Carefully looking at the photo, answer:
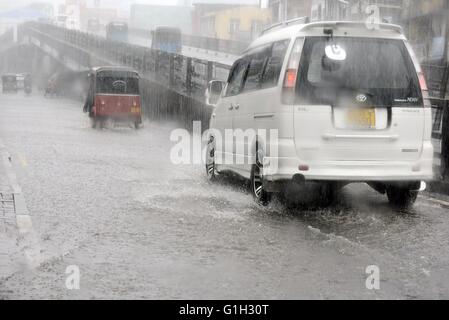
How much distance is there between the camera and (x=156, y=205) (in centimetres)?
872

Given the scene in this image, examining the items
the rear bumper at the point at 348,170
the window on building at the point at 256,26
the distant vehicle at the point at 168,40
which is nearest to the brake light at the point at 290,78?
the rear bumper at the point at 348,170

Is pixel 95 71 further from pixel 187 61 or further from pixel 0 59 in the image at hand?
pixel 0 59

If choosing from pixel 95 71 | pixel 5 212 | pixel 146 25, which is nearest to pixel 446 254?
pixel 5 212

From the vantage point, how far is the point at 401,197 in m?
8.86

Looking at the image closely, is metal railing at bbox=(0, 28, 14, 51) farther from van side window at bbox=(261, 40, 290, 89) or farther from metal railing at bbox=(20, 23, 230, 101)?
van side window at bbox=(261, 40, 290, 89)

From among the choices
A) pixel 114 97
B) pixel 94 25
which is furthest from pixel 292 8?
pixel 94 25

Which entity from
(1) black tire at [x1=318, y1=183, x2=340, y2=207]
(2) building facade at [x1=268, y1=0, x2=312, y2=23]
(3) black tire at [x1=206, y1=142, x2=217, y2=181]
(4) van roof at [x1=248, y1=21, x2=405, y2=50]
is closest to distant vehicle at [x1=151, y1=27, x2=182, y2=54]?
(2) building facade at [x1=268, y1=0, x2=312, y2=23]

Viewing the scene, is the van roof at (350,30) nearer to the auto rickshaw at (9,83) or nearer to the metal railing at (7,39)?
the auto rickshaw at (9,83)

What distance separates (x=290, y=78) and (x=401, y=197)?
213 cm

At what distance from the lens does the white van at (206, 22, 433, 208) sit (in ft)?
25.6

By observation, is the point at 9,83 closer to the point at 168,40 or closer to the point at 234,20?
the point at 168,40

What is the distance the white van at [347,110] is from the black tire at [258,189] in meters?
0.33

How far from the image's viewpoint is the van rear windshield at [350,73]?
7785mm

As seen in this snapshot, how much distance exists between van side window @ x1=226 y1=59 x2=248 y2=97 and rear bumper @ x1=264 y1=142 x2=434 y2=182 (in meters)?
2.09
